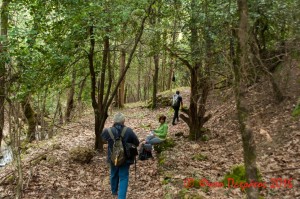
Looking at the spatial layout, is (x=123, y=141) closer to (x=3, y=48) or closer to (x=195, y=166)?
(x=195, y=166)

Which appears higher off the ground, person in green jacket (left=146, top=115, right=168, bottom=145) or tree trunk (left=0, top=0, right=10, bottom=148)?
tree trunk (left=0, top=0, right=10, bottom=148)

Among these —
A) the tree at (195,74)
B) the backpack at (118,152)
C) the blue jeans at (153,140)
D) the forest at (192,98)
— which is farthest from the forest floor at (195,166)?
the backpack at (118,152)

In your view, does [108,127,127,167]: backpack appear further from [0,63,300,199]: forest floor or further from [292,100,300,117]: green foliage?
[292,100,300,117]: green foliage

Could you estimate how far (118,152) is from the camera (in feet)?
20.1

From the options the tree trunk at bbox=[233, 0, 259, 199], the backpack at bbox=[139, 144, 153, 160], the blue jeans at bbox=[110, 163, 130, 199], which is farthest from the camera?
the backpack at bbox=[139, 144, 153, 160]

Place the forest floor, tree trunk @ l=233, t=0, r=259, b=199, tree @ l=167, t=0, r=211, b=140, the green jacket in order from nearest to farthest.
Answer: tree trunk @ l=233, t=0, r=259, b=199 → the forest floor → the green jacket → tree @ l=167, t=0, r=211, b=140

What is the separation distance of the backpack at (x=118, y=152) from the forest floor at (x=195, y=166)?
1.32 m

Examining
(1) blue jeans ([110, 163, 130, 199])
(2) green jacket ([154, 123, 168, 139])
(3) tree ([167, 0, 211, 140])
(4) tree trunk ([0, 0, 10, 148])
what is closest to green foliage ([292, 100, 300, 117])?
(3) tree ([167, 0, 211, 140])

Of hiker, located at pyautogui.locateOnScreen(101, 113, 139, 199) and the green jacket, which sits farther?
the green jacket

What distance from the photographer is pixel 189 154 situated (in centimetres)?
932

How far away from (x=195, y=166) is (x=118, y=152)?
9.28 feet

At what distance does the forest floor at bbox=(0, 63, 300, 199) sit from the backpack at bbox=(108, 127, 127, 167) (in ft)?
4.34

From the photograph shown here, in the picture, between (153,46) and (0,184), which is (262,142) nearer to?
(153,46)

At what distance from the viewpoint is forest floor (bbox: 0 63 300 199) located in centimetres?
647
